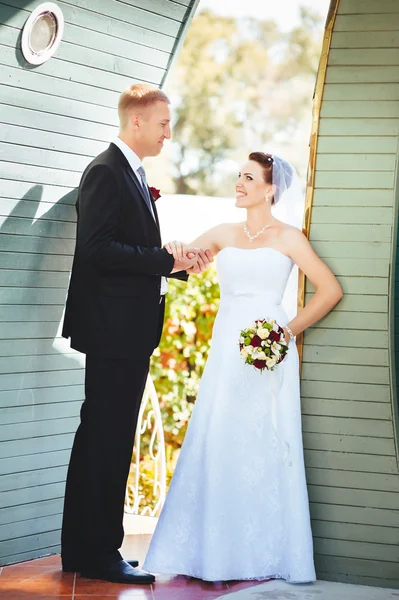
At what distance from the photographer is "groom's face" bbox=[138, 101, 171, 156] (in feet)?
12.4

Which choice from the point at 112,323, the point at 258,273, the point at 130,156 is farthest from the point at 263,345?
the point at 130,156

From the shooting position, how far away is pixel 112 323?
3678 millimetres

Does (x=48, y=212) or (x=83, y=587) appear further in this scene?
(x=48, y=212)

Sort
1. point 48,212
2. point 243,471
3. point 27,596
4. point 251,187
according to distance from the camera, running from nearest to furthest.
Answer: point 27,596 < point 243,471 < point 48,212 < point 251,187

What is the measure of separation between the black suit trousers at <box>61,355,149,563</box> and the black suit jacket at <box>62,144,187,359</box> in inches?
4.1

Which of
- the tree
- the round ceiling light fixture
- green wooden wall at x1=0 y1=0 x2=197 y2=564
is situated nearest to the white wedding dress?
green wooden wall at x1=0 y1=0 x2=197 y2=564

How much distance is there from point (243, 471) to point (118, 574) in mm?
676

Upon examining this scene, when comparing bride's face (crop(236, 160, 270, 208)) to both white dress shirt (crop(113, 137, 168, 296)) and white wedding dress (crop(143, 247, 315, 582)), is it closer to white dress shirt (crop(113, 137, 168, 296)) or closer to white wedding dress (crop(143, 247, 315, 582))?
white wedding dress (crop(143, 247, 315, 582))

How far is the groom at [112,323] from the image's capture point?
12.0 feet

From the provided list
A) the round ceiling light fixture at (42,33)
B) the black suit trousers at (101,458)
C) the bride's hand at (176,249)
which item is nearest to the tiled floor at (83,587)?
the black suit trousers at (101,458)

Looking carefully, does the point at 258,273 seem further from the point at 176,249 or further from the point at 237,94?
the point at 237,94

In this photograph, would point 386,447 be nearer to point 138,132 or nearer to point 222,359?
point 222,359

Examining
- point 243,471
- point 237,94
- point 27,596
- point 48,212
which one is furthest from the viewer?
point 237,94

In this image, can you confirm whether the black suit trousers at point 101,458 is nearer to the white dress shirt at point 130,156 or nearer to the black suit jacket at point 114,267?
the black suit jacket at point 114,267
